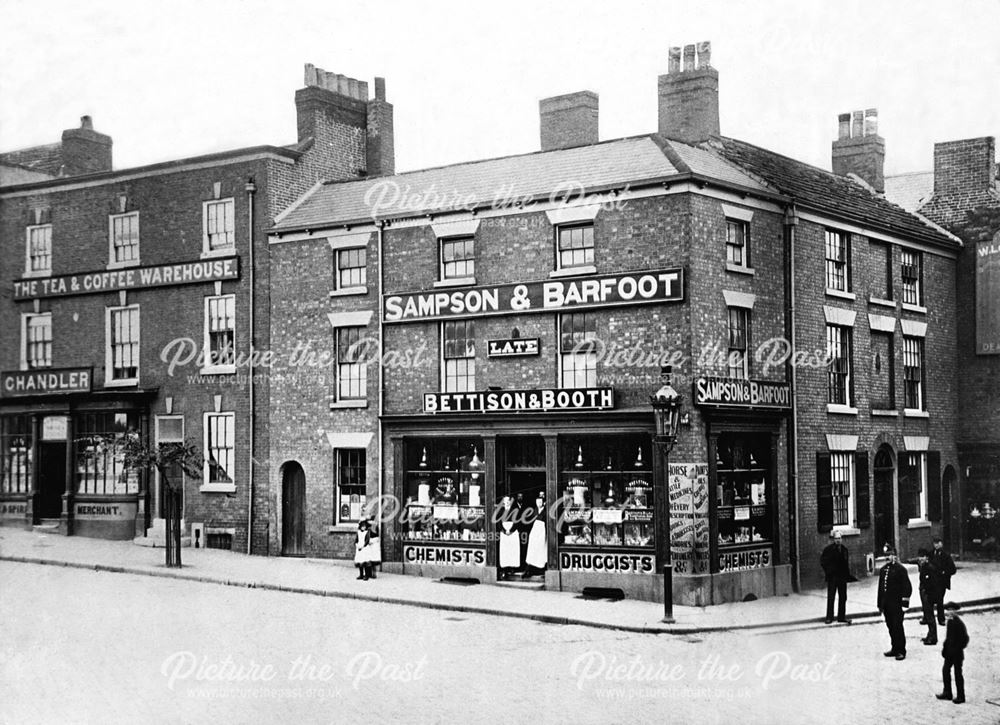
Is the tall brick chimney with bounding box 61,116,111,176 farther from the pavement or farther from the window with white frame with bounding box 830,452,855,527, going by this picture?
the window with white frame with bounding box 830,452,855,527

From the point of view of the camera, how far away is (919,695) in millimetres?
14367

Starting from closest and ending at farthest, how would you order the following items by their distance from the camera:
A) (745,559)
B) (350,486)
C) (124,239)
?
(745,559) < (350,486) < (124,239)

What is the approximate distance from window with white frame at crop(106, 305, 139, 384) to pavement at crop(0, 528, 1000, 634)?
4259 mm

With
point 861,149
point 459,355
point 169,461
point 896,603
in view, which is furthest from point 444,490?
point 861,149

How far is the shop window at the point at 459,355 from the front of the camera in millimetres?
24922

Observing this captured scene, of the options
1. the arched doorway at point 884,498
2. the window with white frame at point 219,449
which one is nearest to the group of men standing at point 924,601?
the arched doorway at point 884,498

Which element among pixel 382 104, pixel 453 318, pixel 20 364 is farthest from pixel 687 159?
pixel 20 364

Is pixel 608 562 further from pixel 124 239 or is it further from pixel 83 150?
pixel 83 150

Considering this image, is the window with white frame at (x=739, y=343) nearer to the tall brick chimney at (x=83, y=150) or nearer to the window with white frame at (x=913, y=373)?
the window with white frame at (x=913, y=373)

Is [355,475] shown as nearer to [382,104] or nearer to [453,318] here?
[453,318]

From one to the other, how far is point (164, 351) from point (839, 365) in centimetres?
1682

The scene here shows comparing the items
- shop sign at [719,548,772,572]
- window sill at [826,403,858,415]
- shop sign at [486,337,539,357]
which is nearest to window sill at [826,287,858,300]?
window sill at [826,403,858,415]

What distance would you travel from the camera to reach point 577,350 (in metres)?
23.6

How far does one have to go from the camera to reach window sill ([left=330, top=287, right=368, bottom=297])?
26.3 m
